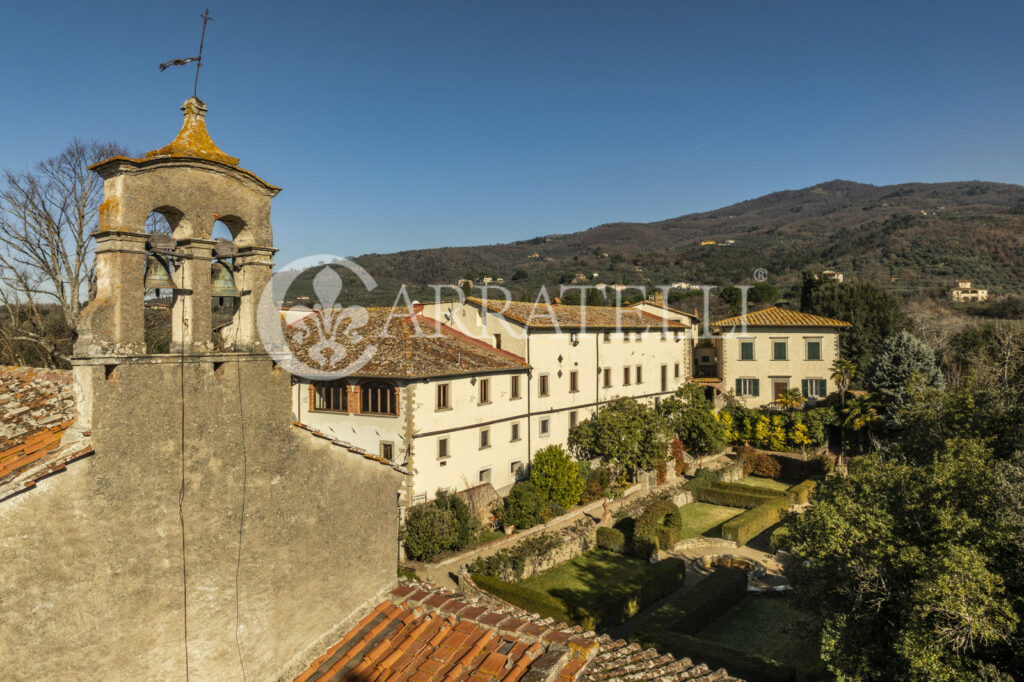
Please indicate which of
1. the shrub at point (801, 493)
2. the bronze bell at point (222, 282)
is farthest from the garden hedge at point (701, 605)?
the bronze bell at point (222, 282)

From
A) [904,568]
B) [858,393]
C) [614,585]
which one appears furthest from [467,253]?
[904,568]

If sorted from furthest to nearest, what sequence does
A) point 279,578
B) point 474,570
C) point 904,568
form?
point 474,570 < point 904,568 < point 279,578

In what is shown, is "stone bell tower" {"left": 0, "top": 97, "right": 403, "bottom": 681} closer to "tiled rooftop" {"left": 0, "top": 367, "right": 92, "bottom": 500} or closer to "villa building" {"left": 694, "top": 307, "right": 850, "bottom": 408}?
"tiled rooftop" {"left": 0, "top": 367, "right": 92, "bottom": 500}

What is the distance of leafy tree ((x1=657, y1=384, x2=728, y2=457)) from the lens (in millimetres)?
35875

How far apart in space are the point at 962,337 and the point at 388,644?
164 ft

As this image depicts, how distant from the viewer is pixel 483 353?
28.5 metres

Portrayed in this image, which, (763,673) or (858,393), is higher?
(858,393)

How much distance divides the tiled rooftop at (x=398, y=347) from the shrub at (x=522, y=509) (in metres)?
5.46

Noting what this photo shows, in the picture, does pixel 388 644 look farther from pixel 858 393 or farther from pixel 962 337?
pixel 962 337

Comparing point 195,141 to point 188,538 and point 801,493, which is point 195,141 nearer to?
point 188,538

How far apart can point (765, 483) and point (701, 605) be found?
1856 centimetres

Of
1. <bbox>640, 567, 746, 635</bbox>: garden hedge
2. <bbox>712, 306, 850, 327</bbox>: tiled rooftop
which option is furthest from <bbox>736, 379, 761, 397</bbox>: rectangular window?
<bbox>640, 567, 746, 635</bbox>: garden hedge

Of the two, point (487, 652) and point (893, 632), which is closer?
point (487, 652)

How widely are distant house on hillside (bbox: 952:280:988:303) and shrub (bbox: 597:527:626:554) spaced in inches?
2602
